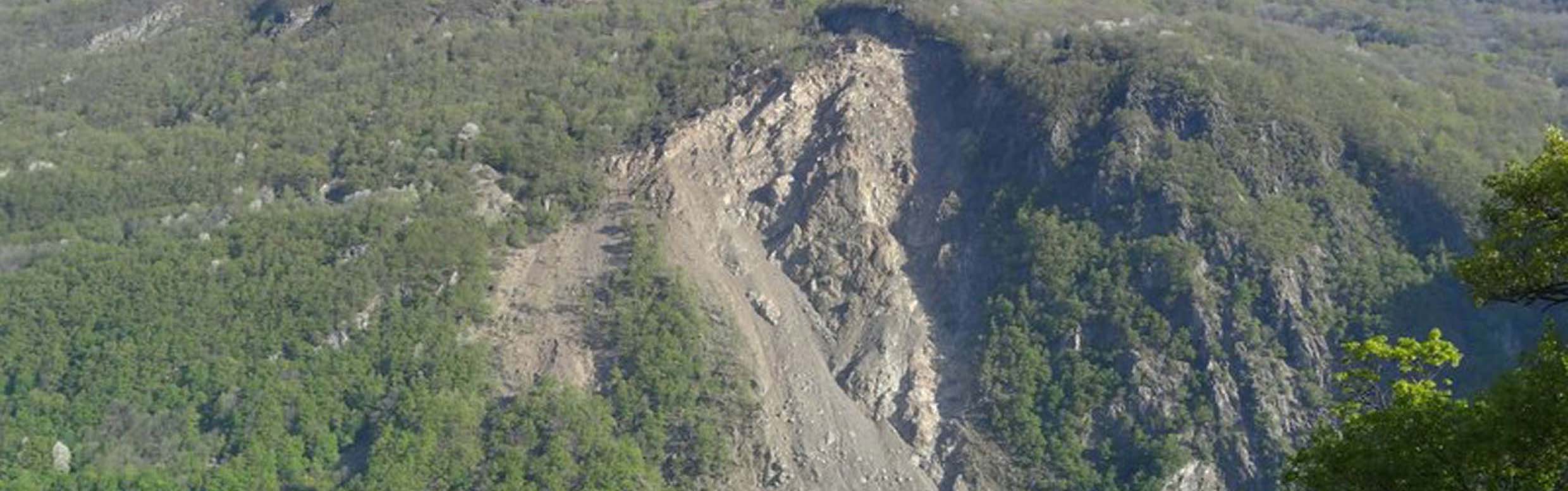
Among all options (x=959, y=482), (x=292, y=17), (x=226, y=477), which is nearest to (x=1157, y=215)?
(x=959, y=482)

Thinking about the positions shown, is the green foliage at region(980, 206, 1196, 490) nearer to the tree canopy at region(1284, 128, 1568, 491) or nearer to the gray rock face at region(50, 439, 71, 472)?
the gray rock face at region(50, 439, 71, 472)

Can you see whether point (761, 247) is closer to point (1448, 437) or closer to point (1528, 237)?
point (1528, 237)

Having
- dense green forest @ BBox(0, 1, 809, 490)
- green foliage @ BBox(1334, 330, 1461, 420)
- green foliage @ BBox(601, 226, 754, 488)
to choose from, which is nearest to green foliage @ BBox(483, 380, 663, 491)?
dense green forest @ BBox(0, 1, 809, 490)

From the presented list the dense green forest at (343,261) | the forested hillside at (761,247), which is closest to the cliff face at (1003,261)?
the forested hillside at (761,247)

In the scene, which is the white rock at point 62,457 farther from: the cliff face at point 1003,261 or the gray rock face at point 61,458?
the cliff face at point 1003,261

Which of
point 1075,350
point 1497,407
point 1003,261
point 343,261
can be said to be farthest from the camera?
point 1003,261

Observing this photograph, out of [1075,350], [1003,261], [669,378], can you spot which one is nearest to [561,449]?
[669,378]
